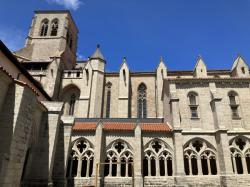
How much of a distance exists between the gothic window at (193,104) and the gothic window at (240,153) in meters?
3.65

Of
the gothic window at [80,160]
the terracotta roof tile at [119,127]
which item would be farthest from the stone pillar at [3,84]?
the terracotta roof tile at [119,127]

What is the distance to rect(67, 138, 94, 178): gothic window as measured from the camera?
16.2 m

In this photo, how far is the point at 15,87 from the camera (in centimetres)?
1052

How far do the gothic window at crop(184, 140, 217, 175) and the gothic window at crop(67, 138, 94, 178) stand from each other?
7669mm

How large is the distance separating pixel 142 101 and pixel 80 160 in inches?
572

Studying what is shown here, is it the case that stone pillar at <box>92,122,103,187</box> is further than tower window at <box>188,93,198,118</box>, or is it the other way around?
tower window at <box>188,93,198,118</box>

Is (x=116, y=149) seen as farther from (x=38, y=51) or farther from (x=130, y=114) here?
(x=38, y=51)

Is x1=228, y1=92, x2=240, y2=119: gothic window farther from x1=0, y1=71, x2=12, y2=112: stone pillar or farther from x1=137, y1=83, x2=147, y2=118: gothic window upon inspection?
x1=0, y1=71, x2=12, y2=112: stone pillar

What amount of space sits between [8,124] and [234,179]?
1542 centimetres

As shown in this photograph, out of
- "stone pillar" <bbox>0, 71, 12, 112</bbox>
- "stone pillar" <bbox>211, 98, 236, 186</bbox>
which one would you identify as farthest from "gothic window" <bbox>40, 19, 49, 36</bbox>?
"stone pillar" <bbox>211, 98, 236, 186</bbox>

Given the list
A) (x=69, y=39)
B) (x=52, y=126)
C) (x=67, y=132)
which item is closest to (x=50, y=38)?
(x=69, y=39)

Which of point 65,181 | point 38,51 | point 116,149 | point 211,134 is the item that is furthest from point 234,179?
point 38,51

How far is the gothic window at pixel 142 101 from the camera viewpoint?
28334 mm

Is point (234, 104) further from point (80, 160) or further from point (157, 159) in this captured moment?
point (80, 160)
